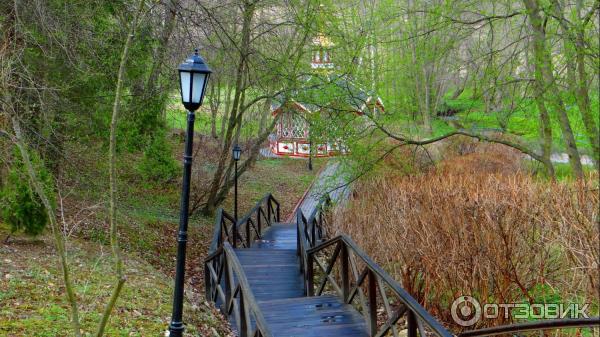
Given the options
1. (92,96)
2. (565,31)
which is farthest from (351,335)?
(92,96)

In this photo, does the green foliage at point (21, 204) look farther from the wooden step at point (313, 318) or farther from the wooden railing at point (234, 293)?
the wooden step at point (313, 318)

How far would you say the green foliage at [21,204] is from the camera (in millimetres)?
8539

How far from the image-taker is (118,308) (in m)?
6.92

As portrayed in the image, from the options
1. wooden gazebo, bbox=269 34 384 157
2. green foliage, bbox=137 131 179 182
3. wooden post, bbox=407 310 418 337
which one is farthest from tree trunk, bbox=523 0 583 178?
green foliage, bbox=137 131 179 182

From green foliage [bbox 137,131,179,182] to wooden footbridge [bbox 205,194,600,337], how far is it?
5235 millimetres

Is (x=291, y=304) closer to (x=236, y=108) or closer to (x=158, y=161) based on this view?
(x=236, y=108)

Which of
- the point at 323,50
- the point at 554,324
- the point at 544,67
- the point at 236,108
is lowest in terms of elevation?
the point at 554,324

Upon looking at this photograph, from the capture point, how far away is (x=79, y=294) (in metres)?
7.09

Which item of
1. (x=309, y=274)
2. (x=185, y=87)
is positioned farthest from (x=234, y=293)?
(x=185, y=87)

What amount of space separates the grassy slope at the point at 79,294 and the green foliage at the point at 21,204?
1.34 feet

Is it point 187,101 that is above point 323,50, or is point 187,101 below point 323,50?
below

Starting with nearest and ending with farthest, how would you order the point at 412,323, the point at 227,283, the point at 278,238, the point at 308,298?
the point at 412,323 → the point at 308,298 → the point at 227,283 → the point at 278,238

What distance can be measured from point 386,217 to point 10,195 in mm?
6514

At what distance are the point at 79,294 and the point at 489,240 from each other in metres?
5.63
